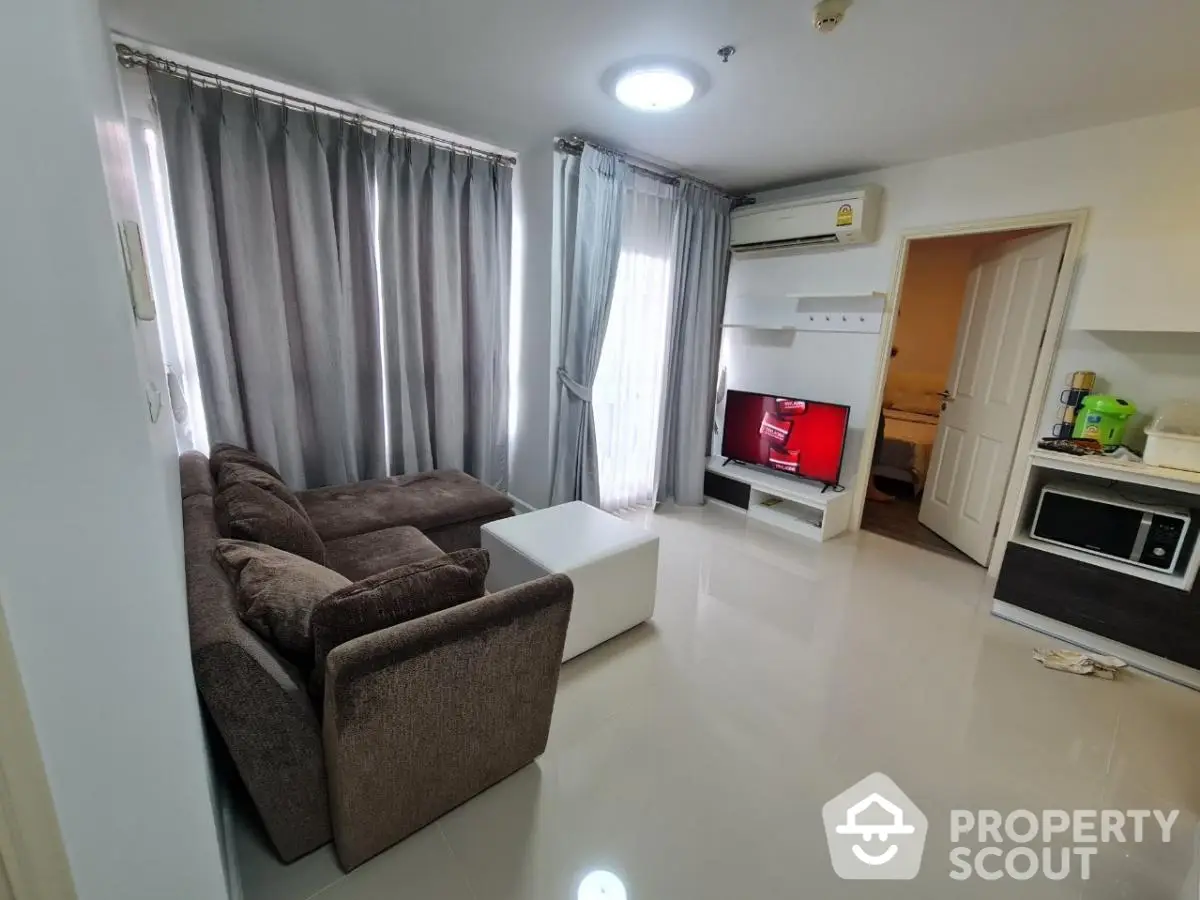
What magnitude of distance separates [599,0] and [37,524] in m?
2.05

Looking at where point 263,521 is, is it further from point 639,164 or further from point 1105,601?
point 1105,601

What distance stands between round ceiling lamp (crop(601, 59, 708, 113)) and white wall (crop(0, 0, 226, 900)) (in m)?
1.98

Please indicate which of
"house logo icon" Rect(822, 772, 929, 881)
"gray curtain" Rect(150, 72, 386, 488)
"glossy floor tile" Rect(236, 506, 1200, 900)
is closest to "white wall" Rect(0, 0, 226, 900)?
"glossy floor tile" Rect(236, 506, 1200, 900)

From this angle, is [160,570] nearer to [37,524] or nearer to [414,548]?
[37,524]

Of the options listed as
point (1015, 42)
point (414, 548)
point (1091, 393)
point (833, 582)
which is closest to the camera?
point (1015, 42)

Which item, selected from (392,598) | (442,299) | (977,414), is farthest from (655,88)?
(977,414)

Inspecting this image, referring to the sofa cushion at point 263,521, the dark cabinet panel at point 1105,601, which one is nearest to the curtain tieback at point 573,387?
the sofa cushion at point 263,521

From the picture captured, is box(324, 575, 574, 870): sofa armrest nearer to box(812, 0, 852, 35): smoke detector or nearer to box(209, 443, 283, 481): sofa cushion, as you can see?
box(209, 443, 283, 481): sofa cushion

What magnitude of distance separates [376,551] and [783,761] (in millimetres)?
1804

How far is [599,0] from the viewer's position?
1665mm

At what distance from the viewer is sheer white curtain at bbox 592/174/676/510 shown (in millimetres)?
3535

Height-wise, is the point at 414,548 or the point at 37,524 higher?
the point at 37,524

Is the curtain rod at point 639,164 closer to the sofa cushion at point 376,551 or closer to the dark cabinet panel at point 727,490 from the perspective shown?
the dark cabinet panel at point 727,490

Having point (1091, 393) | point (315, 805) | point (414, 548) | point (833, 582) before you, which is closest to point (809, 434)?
point (833, 582)
